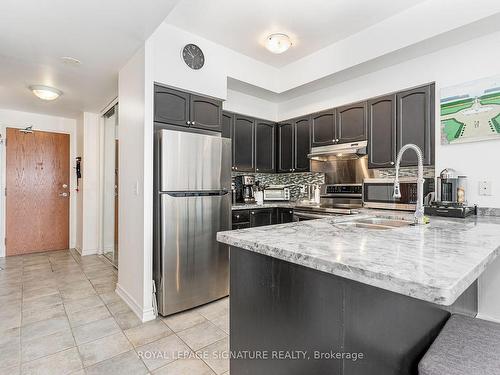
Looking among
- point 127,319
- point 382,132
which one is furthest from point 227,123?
point 127,319

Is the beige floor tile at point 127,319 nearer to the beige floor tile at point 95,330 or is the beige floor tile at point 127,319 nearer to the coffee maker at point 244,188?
the beige floor tile at point 95,330

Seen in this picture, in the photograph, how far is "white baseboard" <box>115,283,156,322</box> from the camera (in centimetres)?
243

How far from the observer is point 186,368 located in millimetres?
1804

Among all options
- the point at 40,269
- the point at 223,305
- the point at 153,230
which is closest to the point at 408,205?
the point at 223,305

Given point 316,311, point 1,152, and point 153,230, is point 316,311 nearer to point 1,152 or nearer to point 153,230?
A: point 153,230

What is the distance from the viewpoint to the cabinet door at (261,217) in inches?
136

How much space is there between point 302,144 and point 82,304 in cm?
320

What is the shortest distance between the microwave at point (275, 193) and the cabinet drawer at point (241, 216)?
1.70 ft

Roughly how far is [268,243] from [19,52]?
299cm

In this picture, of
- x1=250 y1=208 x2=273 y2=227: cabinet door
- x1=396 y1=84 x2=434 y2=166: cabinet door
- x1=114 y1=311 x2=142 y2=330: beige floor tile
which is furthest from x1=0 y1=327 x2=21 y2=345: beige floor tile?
x1=396 y1=84 x2=434 y2=166: cabinet door

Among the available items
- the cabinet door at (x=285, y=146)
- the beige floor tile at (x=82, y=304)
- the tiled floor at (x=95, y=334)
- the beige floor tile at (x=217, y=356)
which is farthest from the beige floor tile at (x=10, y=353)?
the cabinet door at (x=285, y=146)

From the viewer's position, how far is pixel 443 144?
258cm

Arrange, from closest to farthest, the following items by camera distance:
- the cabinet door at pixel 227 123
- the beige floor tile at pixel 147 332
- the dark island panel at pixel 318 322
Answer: the dark island panel at pixel 318 322 < the beige floor tile at pixel 147 332 < the cabinet door at pixel 227 123

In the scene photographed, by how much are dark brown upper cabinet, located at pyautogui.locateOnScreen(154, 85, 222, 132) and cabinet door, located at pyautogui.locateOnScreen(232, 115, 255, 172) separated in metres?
0.69
